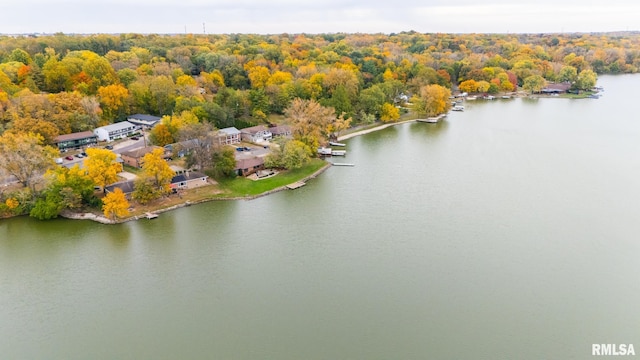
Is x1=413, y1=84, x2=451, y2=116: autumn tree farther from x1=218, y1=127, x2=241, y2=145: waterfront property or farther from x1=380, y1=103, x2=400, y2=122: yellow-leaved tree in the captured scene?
x1=218, y1=127, x2=241, y2=145: waterfront property

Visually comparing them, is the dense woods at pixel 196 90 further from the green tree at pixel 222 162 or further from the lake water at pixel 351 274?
the lake water at pixel 351 274

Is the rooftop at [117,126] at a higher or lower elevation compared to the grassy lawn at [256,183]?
higher

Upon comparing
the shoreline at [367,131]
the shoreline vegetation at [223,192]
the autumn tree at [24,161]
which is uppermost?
the shoreline at [367,131]

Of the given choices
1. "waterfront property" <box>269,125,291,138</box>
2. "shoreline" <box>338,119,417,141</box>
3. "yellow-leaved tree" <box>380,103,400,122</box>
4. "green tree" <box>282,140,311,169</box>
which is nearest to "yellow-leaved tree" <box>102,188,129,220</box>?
"green tree" <box>282,140,311,169</box>

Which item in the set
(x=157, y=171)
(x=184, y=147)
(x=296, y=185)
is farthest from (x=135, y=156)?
(x=296, y=185)

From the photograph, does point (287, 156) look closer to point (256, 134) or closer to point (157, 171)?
point (157, 171)

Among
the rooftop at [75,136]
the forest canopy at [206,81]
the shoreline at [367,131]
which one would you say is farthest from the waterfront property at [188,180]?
the shoreline at [367,131]

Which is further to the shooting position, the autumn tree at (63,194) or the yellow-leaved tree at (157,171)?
the yellow-leaved tree at (157,171)
